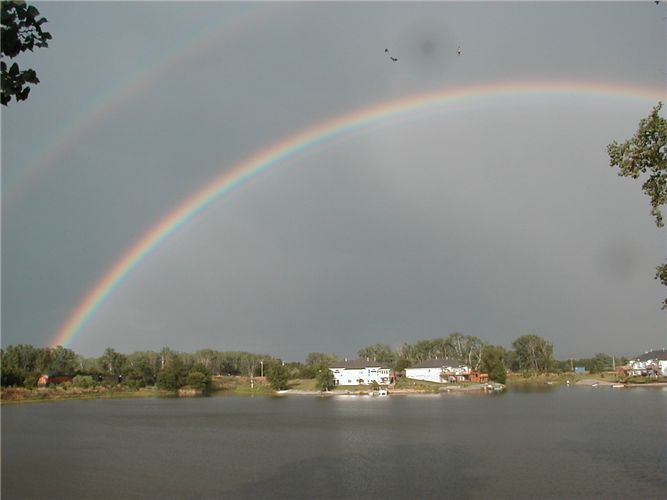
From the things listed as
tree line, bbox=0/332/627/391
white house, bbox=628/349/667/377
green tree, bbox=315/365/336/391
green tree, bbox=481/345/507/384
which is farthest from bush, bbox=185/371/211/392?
white house, bbox=628/349/667/377

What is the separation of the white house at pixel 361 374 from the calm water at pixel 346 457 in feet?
184

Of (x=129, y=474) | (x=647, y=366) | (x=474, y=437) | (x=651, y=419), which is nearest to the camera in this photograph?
(x=129, y=474)

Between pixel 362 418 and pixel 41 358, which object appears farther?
pixel 41 358

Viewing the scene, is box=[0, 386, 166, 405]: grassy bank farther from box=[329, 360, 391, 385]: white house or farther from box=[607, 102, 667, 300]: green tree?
box=[607, 102, 667, 300]: green tree

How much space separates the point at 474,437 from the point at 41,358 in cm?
9444

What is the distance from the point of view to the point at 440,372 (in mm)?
109250

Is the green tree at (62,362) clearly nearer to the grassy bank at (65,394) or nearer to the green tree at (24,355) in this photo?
the green tree at (24,355)

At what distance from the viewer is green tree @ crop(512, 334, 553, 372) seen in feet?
422

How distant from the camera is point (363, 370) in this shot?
107 meters

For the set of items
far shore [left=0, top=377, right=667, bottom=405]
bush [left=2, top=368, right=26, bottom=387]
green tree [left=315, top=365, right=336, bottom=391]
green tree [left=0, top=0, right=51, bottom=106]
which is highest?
green tree [left=0, top=0, right=51, bottom=106]

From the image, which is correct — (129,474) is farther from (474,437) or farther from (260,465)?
(474,437)

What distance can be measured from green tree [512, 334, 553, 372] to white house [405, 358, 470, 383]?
21.1 m

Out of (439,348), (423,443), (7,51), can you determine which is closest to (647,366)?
(439,348)

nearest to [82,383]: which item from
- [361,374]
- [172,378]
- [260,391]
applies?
[172,378]
